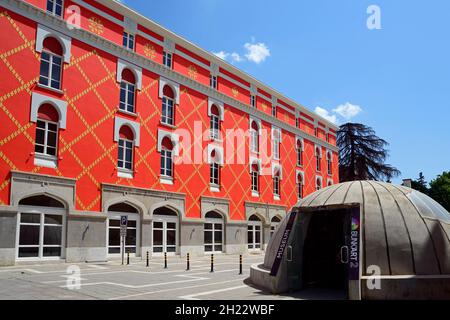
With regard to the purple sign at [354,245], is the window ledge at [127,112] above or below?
above

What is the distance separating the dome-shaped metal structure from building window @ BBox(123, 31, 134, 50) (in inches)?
770

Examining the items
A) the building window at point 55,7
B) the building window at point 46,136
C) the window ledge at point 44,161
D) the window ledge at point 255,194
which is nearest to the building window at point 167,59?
the building window at point 55,7

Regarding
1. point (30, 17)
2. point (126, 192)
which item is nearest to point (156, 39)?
point (30, 17)

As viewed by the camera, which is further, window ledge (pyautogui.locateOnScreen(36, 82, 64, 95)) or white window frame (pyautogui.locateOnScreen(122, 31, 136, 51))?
white window frame (pyautogui.locateOnScreen(122, 31, 136, 51))

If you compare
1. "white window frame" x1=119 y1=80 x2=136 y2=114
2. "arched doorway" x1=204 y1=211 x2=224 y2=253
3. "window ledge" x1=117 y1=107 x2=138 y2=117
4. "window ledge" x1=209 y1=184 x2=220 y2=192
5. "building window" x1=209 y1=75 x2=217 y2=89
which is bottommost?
"arched doorway" x1=204 y1=211 x2=224 y2=253

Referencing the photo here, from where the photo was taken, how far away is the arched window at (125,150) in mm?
28328

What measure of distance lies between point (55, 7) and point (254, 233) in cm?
2637

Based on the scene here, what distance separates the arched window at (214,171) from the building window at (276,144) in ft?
32.9

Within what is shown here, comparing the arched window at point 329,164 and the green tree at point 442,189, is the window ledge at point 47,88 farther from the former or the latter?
the green tree at point 442,189

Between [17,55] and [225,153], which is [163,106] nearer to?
[225,153]

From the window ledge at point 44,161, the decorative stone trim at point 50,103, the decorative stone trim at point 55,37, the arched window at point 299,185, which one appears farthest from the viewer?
the arched window at point 299,185

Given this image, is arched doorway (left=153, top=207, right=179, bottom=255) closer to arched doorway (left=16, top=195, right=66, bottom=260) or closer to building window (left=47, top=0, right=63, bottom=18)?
arched doorway (left=16, top=195, right=66, bottom=260)

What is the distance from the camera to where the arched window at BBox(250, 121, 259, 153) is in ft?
136

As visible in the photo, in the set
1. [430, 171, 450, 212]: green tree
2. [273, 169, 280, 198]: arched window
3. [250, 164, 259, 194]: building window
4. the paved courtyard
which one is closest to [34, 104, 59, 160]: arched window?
the paved courtyard
